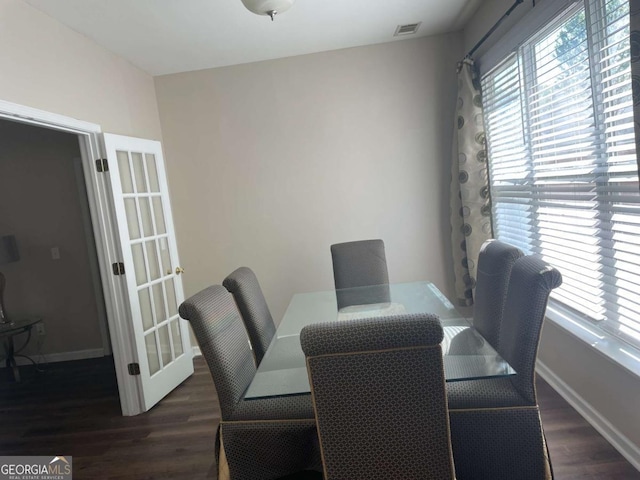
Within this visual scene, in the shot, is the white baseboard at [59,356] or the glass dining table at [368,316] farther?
the white baseboard at [59,356]

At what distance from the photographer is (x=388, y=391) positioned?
43.3 inches

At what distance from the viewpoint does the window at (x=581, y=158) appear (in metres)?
1.71

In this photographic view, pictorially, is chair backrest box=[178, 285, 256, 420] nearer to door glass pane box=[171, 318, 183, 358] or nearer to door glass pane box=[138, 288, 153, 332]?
door glass pane box=[138, 288, 153, 332]

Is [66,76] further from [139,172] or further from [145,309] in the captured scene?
[145,309]

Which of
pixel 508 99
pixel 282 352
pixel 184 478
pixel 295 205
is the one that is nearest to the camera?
pixel 282 352

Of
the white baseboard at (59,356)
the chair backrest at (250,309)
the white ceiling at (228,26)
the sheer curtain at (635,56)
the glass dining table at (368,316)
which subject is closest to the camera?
the sheer curtain at (635,56)

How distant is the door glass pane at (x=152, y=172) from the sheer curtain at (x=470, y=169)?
96.7 inches

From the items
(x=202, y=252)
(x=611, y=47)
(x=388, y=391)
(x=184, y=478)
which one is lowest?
(x=184, y=478)

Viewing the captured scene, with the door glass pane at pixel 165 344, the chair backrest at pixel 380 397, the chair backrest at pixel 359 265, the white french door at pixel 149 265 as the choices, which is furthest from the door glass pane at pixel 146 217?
the chair backrest at pixel 380 397

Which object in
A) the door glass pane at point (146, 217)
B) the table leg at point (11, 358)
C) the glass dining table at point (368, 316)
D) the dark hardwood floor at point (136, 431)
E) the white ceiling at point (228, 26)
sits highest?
the white ceiling at point (228, 26)

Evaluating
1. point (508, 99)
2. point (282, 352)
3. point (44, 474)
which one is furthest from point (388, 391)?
point (508, 99)

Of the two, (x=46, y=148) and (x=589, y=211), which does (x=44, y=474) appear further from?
(x=589, y=211)

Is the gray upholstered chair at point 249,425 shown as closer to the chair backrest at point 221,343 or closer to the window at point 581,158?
the chair backrest at point 221,343

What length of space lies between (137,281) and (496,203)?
2808 millimetres
